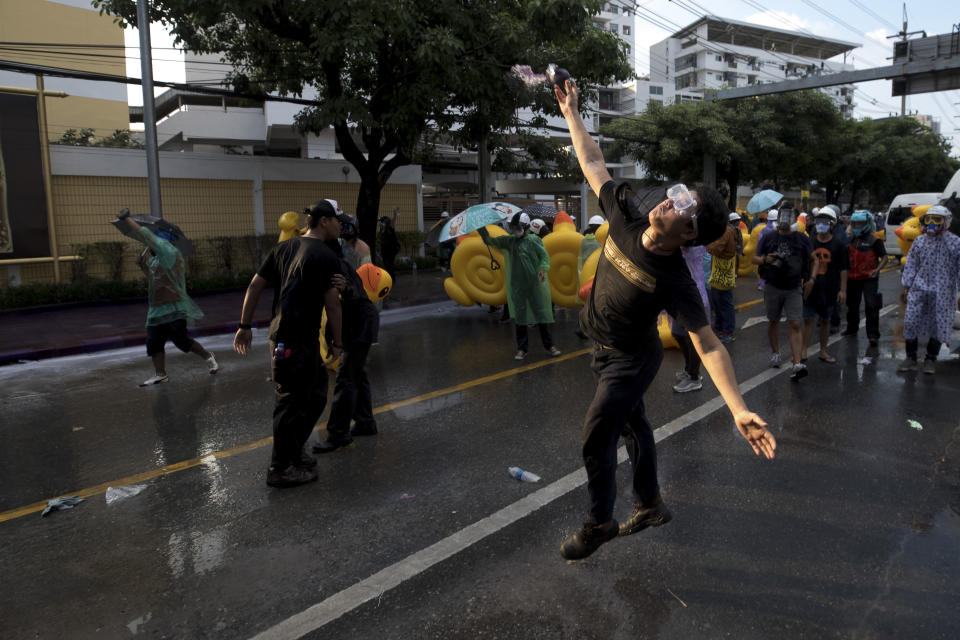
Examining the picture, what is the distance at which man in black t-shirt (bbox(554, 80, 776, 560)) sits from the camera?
9.34 ft

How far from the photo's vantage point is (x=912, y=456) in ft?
15.6

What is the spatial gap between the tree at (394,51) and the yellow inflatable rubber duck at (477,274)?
3.44 metres

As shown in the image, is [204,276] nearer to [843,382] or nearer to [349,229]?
[349,229]

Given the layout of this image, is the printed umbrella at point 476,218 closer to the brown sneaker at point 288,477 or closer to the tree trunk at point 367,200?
the brown sneaker at point 288,477

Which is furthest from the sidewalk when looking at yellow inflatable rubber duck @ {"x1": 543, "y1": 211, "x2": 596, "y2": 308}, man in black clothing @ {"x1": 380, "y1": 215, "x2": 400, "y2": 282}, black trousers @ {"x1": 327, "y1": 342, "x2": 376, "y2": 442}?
black trousers @ {"x1": 327, "y1": 342, "x2": 376, "y2": 442}

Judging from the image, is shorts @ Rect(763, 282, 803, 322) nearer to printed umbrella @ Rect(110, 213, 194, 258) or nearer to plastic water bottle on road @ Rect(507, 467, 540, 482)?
plastic water bottle on road @ Rect(507, 467, 540, 482)

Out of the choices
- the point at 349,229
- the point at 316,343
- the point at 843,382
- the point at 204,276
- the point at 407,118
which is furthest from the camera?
the point at 204,276

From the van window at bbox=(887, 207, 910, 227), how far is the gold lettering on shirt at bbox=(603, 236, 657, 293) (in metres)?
19.8

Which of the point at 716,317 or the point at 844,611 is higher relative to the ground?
the point at 716,317

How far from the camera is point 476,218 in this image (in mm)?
7547

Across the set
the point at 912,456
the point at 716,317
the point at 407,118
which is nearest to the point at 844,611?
the point at 912,456

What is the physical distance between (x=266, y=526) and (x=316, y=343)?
3.92 ft

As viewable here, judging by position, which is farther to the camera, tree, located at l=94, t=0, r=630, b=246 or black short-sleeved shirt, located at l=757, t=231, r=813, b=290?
tree, located at l=94, t=0, r=630, b=246

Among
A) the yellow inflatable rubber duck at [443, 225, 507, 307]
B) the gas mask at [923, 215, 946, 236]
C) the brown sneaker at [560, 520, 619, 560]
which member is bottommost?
the brown sneaker at [560, 520, 619, 560]
